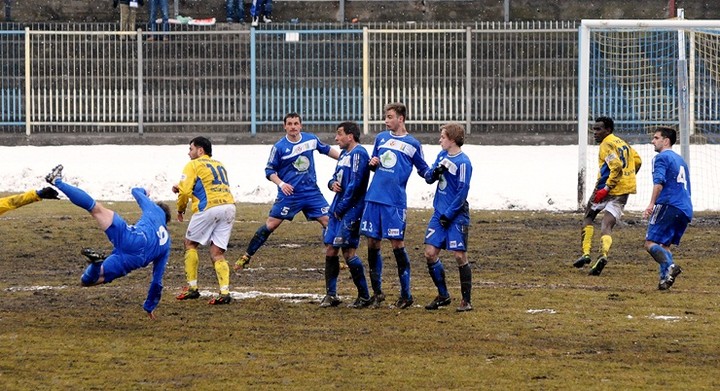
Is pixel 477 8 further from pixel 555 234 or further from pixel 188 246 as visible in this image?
pixel 188 246

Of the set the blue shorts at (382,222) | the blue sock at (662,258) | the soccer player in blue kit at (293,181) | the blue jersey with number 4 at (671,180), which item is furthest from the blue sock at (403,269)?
the soccer player in blue kit at (293,181)

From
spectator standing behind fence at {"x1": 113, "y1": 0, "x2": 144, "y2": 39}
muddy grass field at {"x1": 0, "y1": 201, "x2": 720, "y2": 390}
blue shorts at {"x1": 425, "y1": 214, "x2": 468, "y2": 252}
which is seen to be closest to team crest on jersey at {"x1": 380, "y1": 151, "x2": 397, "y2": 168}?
blue shorts at {"x1": 425, "y1": 214, "x2": 468, "y2": 252}

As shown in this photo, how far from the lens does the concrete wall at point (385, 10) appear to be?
1347 inches

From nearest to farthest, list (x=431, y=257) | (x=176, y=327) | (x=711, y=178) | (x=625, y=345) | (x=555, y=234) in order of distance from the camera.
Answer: (x=625, y=345) → (x=176, y=327) → (x=431, y=257) → (x=555, y=234) → (x=711, y=178)

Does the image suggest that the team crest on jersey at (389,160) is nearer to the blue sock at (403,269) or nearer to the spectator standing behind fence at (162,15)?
the blue sock at (403,269)

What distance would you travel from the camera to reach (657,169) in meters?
14.6

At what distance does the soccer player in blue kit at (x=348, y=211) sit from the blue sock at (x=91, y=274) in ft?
7.64

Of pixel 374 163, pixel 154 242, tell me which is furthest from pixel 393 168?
pixel 154 242

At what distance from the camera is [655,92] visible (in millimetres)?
27109

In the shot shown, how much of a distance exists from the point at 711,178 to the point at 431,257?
14.6 m

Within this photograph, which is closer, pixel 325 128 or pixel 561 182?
pixel 561 182

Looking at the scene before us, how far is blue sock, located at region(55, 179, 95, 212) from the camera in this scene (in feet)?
38.5

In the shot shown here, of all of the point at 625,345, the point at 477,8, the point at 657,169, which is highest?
the point at 477,8

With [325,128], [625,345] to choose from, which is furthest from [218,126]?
[625,345]
